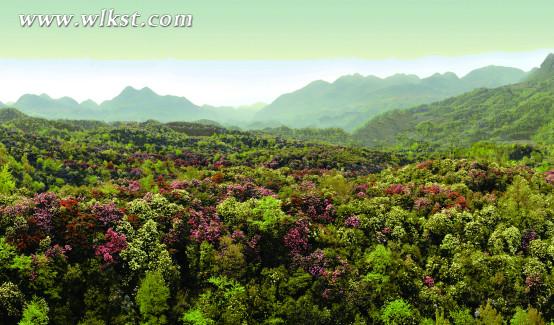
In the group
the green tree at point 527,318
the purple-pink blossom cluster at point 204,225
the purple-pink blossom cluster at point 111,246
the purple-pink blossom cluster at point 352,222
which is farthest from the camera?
the purple-pink blossom cluster at point 352,222

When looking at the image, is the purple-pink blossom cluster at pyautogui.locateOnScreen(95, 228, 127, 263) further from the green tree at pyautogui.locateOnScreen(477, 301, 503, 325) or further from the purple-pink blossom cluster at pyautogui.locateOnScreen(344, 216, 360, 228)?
the green tree at pyautogui.locateOnScreen(477, 301, 503, 325)

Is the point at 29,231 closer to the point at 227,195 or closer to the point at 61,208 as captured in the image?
the point at 61,208

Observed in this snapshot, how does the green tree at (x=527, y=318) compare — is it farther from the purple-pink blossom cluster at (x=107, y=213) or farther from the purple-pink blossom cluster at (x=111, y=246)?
the purple-pink blossom cluster at (x=107, y=213)

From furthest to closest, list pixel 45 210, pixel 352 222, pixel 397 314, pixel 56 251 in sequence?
pixel 352 222 → pixel 45 210 → pixel 397 314 → pixel 56 251

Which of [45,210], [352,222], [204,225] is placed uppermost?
[45,210]

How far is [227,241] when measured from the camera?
116 feet

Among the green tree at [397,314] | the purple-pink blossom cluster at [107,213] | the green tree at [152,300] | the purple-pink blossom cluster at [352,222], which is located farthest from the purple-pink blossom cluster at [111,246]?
the green tree at [397,314]

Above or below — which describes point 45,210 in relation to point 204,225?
above

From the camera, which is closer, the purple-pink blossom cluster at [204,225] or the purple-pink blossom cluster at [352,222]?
the purple-pink blossom cluster at [204,225]

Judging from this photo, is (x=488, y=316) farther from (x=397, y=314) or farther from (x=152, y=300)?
(x=152, y=300)

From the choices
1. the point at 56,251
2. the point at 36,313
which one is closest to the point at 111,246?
the point at 56,251

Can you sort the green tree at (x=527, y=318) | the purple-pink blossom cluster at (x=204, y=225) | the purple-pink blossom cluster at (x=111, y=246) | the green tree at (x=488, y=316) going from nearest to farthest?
1. the green tree at (x=527, y=318)
2. the green tree at (x=488, y=316)
3. the purple-pink blossom cluster at (x=111, y=246)
4. the purple-pink blossom cluster at (x=204, y=225)

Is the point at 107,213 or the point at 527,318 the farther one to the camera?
the point at 107,213

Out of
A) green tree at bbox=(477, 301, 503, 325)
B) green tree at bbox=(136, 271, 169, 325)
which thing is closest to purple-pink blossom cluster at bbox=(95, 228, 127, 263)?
green tree at bbox=(136, 271, 169, 325)
